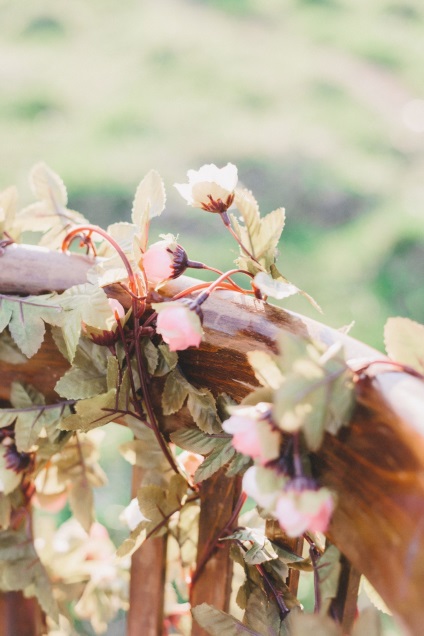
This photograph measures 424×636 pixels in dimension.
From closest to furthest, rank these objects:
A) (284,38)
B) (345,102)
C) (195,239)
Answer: (195,239), (345,102), (284,38)

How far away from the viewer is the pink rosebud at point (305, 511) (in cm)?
46

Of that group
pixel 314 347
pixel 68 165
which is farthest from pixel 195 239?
pixel 314 347

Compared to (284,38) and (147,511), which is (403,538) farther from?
(284,38)

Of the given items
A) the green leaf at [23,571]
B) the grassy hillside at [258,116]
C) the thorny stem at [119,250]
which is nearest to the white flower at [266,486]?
the thorny stem at [119,250]

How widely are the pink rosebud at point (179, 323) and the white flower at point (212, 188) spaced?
0.11 m

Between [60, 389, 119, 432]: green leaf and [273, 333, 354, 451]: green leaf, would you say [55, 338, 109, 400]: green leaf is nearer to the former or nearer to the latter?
[60, 389, 119, 432]: green leaf

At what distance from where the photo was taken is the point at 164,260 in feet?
1.95

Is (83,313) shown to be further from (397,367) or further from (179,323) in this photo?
(397,367)

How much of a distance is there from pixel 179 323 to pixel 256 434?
11 cm

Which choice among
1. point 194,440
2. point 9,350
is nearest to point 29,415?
point 9,350

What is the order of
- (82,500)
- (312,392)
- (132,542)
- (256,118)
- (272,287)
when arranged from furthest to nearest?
(256,118)
(82,500)
(132,542)
(272,287)
(312,392)

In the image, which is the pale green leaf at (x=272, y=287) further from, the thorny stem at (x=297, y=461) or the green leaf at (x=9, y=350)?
the green leaf at (x=9, y=350)

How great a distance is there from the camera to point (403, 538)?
43cm

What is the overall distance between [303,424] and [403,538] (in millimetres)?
88
